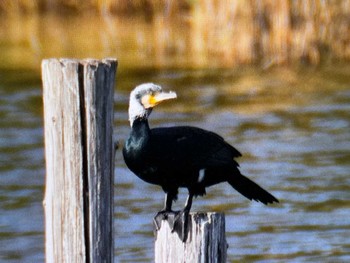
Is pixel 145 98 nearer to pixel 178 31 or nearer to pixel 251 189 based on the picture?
pixel 251 189

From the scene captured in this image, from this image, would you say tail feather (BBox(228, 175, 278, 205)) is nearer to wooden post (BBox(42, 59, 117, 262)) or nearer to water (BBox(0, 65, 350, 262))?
wooden post (BBox(42, 59, 117, 262))

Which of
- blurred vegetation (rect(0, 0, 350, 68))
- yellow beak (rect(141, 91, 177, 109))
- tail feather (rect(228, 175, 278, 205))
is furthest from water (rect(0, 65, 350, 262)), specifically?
yellow beak (rect(141, 91, 177, 109))

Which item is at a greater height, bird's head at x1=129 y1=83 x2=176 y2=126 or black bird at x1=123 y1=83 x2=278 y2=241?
bird's head at x1=129 y1=83 x2=176 y2=126

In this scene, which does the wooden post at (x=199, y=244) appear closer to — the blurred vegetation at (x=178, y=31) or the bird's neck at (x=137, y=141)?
the bird's neck at (x=137, y=141)

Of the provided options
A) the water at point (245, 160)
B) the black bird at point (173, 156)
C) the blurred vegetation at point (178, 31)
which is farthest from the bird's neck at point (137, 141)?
the blurred vegetation at point (178, 31)

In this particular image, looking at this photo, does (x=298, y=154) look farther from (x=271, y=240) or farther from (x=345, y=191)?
(x=271, y=240)

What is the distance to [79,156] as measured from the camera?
12.9 ft

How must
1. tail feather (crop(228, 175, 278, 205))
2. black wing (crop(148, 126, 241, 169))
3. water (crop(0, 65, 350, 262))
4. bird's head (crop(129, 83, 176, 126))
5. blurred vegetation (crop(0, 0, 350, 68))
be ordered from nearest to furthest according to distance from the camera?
bird's head (crop(129, 83, 176, 126))
black wing (crop(148, 126, 241, 169))
tail feather (crop(228, 175, 278, 205))
water (crop(0, 65, 350, 262))
blurred vegetation (crop(0, 0, 350, 68))

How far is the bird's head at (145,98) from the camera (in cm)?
451

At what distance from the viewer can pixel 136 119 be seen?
4.61 metres

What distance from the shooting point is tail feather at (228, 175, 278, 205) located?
16.3 feet

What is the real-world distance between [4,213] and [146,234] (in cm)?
135

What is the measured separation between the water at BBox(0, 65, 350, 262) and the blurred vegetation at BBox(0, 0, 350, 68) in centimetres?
31

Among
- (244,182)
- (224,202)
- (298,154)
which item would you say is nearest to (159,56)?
(298,154)
